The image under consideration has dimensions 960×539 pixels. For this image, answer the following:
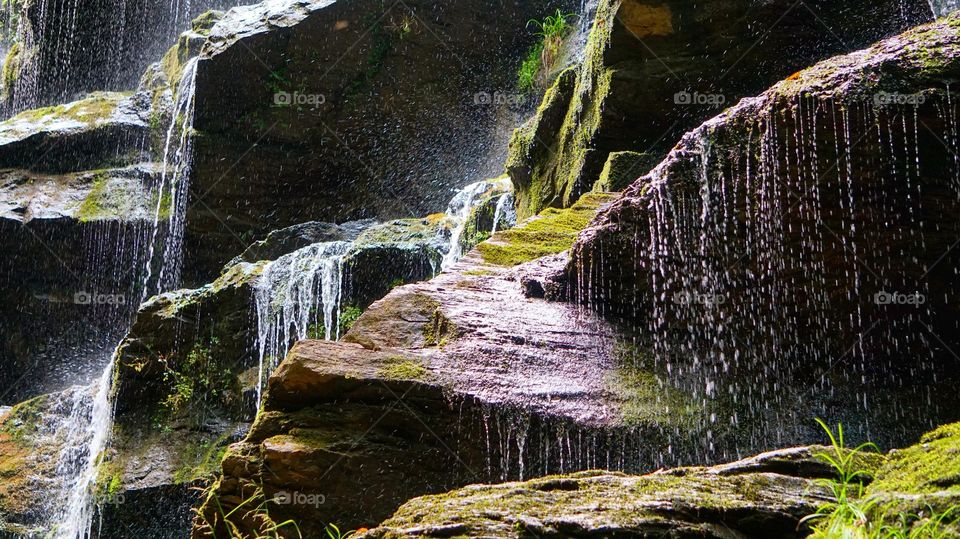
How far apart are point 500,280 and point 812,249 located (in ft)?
7.25

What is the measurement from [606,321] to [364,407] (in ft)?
6.33

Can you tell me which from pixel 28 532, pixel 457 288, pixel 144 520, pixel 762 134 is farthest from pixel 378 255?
pixel 762 134

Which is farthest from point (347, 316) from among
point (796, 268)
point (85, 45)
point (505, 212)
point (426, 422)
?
point (85, 45)

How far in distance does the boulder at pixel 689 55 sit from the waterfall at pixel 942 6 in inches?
2.2

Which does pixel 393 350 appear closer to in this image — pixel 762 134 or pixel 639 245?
pixel 639 245

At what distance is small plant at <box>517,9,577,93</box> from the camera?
14.1m

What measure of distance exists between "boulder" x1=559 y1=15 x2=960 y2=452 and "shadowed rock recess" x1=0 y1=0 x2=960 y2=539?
2cm

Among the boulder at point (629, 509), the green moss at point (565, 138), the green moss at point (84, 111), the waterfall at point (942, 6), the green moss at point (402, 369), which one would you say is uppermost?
the green moss at point (84, 111)

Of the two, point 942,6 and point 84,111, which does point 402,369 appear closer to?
point 942,6

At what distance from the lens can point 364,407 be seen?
511cm

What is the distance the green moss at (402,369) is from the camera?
519 centimetres

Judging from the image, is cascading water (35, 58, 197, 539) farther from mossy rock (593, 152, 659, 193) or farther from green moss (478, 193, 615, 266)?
mossy rock (593, 152, 659, 193)

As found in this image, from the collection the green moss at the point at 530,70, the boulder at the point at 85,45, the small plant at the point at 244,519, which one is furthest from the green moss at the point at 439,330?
the boulder at the point at 85,45

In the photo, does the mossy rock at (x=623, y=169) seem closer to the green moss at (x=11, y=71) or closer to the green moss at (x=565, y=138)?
the green moss at (x=565, y=138)
